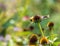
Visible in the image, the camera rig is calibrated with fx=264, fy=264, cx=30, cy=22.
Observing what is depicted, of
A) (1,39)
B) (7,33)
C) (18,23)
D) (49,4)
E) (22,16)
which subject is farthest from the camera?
(49,4)

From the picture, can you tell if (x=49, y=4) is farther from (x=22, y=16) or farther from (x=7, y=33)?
(x=7, y=33)

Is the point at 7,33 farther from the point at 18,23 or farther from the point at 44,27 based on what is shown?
the point at 44,27

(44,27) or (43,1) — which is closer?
(44,27)

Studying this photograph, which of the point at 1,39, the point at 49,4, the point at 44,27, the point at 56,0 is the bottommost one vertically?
the point at 44,27

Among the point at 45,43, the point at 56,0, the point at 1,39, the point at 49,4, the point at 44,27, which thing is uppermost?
the point at 56,0

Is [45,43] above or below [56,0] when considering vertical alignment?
below

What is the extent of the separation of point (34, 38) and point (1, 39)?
679 millimetres

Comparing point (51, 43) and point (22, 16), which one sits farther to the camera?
point (22, 16)

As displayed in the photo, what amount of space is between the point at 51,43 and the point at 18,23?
46.6 inches

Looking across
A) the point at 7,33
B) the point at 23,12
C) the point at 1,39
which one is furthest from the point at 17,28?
the point at 23,12

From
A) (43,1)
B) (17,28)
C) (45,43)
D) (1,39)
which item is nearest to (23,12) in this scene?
(17,28)

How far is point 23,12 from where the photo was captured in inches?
102

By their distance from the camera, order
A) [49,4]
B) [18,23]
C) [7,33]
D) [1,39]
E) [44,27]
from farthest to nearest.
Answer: [49,4]
[18,23]
[7,33]
[1,39]
[44,27]

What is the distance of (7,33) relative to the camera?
2.01 meters
